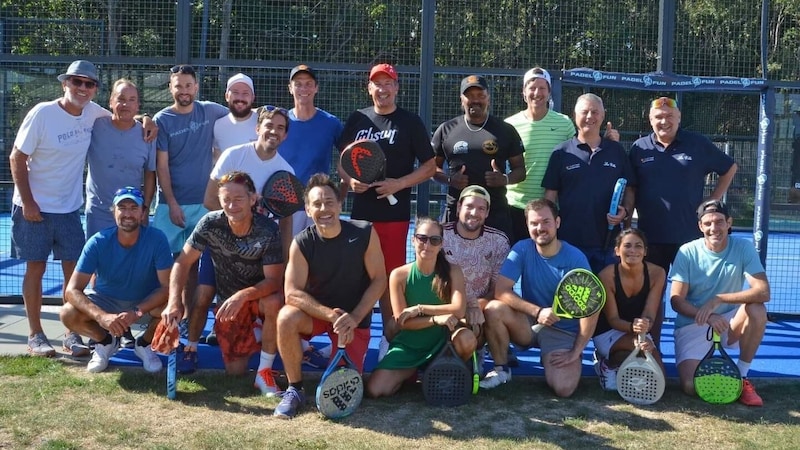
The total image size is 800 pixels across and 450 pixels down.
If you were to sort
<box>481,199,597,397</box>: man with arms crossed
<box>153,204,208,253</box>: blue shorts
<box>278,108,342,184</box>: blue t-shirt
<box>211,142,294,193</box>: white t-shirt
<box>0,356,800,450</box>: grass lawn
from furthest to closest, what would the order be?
<box>153,204,208,253</box>: blue shorts → <box>278,108,342,184</box>: blue t-shirt → <box>211,142,294,193</box>: white t-shirt → <box>481,199,597,397</box>: man with arms crossed → <box>0,356,800,450</box>: grass lawn

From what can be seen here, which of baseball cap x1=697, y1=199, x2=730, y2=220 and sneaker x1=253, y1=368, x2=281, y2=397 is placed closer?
sneaker x1=253, y1=368, x2=281, y2=397

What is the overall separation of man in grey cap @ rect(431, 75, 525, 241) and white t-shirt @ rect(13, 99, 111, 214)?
2677mm

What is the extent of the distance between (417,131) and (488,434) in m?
2.22

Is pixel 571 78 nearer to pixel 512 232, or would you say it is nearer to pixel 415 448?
pixel 512 232

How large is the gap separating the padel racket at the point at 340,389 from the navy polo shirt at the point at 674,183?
252 cm

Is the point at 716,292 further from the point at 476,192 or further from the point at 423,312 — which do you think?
the point at 423,312

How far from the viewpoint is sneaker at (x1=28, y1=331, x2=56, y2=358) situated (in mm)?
5609

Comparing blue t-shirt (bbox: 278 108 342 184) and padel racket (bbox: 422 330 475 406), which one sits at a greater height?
blue t-shirt (bbox: 278 108 342 184)

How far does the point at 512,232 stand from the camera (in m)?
5.91

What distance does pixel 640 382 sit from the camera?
4875 mm

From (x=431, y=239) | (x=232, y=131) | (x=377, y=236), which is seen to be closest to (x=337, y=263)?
(x=377, y=236)

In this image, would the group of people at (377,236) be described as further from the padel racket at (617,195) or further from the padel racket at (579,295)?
the padel racket at (579,295)

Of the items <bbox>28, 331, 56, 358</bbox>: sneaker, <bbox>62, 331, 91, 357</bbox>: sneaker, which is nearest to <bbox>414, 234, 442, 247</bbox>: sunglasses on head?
<bbox>62, 331, 91, 357</bbox>: sneaker

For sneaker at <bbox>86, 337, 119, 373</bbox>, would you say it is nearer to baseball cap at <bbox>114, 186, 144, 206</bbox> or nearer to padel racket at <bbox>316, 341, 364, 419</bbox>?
baseball cap at <bbox>114, 186, 144, 206</bbox>
